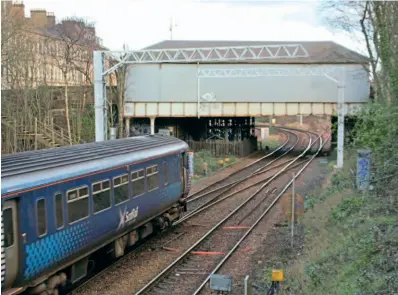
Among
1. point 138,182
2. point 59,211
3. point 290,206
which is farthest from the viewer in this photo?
point 290,206

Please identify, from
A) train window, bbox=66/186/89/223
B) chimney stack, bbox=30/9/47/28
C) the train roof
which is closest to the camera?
the train roof

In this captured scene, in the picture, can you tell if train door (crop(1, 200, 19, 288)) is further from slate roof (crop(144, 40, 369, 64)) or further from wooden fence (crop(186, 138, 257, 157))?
wooden fence (crop(186, 138, 257, 157))

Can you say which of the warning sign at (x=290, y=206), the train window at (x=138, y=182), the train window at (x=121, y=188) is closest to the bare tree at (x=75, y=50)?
the warning sign at (x=290, y=206)

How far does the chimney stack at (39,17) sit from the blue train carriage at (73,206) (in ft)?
102

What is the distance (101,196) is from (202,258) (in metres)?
3.54

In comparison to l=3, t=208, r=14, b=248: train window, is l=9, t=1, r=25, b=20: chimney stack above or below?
above

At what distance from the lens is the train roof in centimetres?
791

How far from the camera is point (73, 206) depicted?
9.24 m

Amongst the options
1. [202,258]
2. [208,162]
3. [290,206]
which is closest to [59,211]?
[202,258]

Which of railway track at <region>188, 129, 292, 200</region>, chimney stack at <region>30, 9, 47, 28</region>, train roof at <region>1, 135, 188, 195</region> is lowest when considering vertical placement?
railway track at <region>188, 129, 292, 200</region>

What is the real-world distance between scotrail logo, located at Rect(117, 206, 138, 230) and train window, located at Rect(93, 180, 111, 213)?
0.66 meters

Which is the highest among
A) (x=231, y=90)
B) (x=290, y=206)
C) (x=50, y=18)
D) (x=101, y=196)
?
(x=50, y=18)

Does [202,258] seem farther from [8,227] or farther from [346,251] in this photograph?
[8,227]

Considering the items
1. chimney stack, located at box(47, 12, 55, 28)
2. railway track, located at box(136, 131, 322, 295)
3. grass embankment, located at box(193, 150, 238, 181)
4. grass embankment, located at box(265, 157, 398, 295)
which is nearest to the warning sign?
grass embankment, located at box(265, 157, 398, 295)
